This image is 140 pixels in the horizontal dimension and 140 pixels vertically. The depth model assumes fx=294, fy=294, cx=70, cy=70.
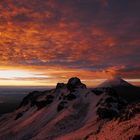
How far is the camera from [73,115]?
256 feet

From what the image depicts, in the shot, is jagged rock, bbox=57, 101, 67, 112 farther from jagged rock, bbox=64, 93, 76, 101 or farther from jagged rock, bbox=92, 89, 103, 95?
jagged rock, bbox=92, 89, 103, 95

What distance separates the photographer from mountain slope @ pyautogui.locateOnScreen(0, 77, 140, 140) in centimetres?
5431

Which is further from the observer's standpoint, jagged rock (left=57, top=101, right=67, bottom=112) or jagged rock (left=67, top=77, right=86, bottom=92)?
jagged rock (left=67, top=77, right=86, bottom=92)

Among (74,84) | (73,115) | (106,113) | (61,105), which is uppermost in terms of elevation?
(74,84)

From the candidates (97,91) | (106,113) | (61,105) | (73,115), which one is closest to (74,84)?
(97,91)

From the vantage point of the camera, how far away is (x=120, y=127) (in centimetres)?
4572

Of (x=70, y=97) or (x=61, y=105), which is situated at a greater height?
(x=70, y=97)

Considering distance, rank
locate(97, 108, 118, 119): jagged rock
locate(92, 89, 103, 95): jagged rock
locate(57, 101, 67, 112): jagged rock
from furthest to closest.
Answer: locate(92, 89, 103, 95): jagged rock, locate(57, 101, 67, 112): jagged rock, locate(97, 108, 118, 119): jagged rock

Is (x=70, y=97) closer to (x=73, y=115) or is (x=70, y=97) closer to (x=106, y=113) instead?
(x=73, y=115)

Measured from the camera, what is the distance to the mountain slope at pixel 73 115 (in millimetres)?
54312

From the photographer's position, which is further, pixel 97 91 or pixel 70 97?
pixel 70 97

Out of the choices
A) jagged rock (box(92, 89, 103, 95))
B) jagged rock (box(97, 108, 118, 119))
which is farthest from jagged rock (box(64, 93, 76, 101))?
jagged rock (box(97, 108, 118, 119))

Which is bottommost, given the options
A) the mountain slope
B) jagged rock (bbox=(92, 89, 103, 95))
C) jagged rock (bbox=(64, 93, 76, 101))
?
the mountain slope

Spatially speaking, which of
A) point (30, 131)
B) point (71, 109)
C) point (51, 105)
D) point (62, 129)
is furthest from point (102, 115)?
point (51, 105)
